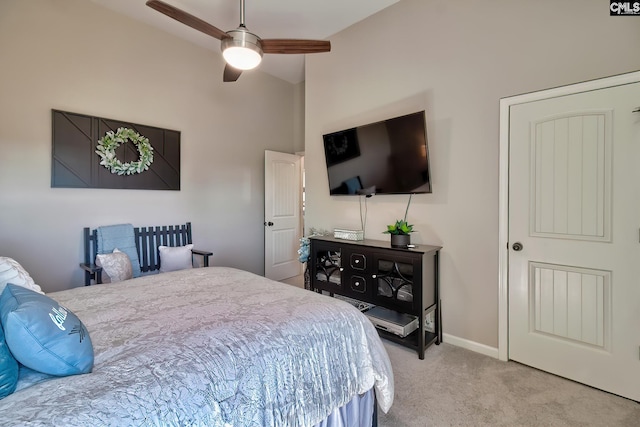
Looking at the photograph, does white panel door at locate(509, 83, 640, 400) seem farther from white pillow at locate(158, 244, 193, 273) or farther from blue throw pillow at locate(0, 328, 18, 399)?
white pillow at locate(158, 244, 193, 273)

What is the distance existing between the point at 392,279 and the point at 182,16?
258cm

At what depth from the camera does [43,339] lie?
94 cm

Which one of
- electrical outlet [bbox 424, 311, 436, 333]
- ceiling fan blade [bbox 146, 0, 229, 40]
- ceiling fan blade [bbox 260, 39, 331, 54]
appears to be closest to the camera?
ceiling fan blade [bbox 146, 0, 229, 40]

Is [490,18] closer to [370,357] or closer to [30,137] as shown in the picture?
[370,357]

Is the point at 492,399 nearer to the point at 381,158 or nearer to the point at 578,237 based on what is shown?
the point at 578,237

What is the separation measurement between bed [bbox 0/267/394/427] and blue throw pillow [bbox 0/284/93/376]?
0.04 metres

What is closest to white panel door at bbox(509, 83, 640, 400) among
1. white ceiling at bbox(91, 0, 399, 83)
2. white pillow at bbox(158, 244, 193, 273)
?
white ceiling at bbox(91, 0, 399, 83)

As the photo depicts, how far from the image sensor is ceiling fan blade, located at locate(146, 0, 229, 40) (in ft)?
6.18

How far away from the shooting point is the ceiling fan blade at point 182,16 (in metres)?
1.88

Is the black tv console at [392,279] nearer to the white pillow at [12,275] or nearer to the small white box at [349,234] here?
the small white box at [349,234]

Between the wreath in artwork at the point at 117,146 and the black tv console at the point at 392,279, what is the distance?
7.15 feet

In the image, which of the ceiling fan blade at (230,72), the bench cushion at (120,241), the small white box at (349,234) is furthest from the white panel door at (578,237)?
the bench cushion at (120,241)

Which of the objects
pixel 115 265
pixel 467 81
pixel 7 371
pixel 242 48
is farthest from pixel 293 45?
pixel 115 265

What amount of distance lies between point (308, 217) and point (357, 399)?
2.69 metres
